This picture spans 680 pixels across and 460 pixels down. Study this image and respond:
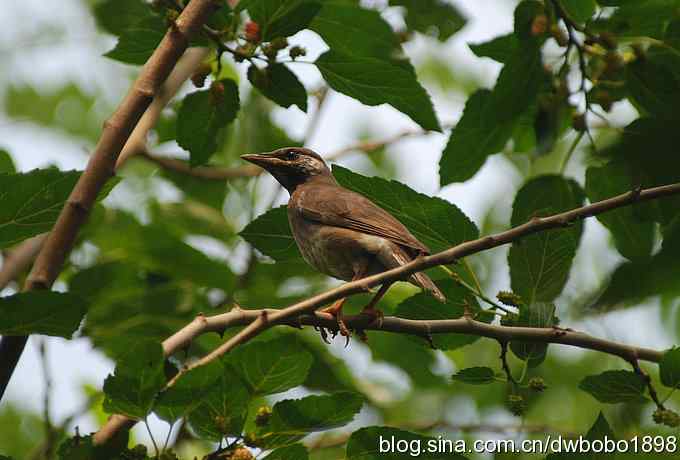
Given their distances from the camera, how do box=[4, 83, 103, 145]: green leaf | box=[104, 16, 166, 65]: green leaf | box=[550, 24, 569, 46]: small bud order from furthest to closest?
box=[4, 83, 103, 145]: green leaf
box=[104, 16, 166, 65]: green leaf
box=[550, 24, 569, 46]: small bud

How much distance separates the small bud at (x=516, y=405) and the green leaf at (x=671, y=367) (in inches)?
23.5

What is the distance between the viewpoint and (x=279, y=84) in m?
4.44

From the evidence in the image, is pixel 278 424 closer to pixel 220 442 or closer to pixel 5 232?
pixel 220 442

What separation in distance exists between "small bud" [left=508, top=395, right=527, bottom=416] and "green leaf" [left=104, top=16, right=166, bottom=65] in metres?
2.51

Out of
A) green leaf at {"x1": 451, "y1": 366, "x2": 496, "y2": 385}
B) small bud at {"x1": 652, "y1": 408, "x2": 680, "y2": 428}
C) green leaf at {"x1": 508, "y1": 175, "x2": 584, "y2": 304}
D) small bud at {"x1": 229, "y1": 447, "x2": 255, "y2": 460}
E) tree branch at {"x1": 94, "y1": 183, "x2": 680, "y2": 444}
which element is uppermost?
green leaf at {"x1": 508, "y1": 175, "x2": 584, "y2": 304}

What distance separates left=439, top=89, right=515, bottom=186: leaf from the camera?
4754mm

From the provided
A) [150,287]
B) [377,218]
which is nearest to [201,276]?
[150,287]

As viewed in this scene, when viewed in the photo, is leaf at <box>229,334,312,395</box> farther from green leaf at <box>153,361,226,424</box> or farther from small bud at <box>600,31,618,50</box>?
→ small bud at <box>600,31,618,50</box>

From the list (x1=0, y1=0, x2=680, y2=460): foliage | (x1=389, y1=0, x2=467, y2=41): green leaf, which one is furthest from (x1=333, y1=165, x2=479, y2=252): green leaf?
(x1=389, y1=0, x2=467, y2=41): green leaf

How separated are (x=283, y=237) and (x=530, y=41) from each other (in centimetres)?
160

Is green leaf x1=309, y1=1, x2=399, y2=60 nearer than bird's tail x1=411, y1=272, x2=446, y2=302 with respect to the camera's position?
No

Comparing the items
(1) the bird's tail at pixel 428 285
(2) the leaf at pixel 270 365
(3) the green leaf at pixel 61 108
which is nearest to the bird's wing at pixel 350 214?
(1) the bird's tail at pixel 428 285

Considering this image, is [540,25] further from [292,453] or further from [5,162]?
[5,162]

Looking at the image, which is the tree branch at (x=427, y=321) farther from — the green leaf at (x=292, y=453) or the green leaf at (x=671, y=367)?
the green leaf at (x=292, y=453)
